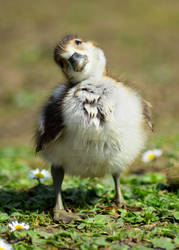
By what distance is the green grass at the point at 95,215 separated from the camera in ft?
→ 11.8

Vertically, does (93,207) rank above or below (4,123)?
below

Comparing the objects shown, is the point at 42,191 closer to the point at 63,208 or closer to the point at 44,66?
the point at 63,208

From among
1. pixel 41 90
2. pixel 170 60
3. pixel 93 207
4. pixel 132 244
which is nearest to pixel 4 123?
pixel 41 90

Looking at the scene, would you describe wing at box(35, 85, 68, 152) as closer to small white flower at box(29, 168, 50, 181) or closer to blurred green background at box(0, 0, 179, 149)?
small white flower at box(29, 168, 50, 181)

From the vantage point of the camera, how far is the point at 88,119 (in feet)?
12.4

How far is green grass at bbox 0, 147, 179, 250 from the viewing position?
3.59 metres

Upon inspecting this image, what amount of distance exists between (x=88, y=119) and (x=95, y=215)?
41.2 inches

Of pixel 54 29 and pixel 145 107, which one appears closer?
pixel 145 107

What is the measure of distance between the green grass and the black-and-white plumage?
0.32 m

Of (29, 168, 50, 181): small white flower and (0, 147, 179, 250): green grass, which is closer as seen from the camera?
(0, 147, 179, 250): green grass

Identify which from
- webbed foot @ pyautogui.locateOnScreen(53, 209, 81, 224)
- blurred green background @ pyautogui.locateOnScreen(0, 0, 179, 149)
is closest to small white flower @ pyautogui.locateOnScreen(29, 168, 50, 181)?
webbed foot @ pyautogui.locateOnScreen(53, 209, 81, 224)

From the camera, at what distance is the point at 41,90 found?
13.9 m

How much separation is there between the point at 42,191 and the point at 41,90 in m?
9.12

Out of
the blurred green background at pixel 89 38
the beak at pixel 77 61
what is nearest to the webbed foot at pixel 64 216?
the beak at pixel 77 61
